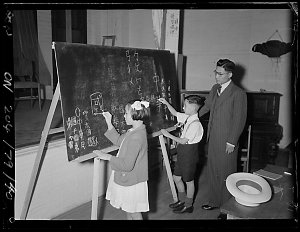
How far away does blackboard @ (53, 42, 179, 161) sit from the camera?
1.93m

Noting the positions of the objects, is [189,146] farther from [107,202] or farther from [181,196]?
[107,202]

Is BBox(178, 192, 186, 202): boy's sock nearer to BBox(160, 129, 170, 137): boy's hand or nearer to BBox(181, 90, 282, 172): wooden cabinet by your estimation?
BBox(160, 129, 170, 137): boy's hand

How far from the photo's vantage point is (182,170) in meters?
2.57

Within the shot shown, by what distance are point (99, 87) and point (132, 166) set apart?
2.19ft

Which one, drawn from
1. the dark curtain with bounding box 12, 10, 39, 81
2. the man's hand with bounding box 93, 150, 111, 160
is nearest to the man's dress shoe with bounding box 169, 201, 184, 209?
the man's hand with bounding box 93, 150, 111, 160

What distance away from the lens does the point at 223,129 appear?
2566 mm

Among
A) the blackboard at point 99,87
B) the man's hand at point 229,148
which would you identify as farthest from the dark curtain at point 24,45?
the man's hand at point 229,148

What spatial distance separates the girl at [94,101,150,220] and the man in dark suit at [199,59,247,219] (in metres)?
0.87

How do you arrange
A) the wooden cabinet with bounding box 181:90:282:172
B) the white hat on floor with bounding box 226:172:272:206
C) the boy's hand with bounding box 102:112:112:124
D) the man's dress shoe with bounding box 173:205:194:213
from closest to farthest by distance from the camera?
the white hat on floor with bounding box 226:172:272:206 → the boy's hand with bounding box 102:112:112:124 → the man's dress shoe with bounding box 173:205:194:213 → the wooden cabinet with bounding box 181:90:282:172

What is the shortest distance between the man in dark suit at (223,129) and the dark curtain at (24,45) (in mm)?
2862

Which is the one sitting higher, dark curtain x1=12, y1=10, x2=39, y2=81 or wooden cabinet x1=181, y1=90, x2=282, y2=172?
dark curtain x1=12, y1=10, x2=39, y2=81

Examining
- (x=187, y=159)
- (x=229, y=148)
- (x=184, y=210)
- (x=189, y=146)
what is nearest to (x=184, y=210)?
(x=184, y=210)

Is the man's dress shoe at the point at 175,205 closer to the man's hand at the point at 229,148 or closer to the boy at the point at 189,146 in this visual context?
the boy at the point at 189,146
